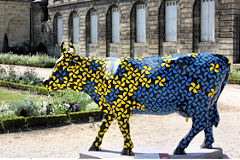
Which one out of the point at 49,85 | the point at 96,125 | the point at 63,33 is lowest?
the point at 96,125

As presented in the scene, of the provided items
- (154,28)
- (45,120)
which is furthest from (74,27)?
(45,120)

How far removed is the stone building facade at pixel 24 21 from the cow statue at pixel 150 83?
1158 inches

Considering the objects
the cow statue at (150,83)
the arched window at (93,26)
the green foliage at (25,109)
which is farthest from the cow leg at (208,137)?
the arched window at (93,26)

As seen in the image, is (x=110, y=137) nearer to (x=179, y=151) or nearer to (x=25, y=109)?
(x=179, y=151)

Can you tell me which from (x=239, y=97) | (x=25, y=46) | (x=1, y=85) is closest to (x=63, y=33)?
(x=25, y=46)

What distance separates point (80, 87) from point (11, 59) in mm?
22186

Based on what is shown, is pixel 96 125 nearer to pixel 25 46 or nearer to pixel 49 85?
pixel 49 85

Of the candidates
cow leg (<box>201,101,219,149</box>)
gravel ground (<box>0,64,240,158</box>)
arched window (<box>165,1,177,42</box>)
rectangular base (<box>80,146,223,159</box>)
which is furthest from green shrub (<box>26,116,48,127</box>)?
arched window (<box>165,1,177,42</box>)

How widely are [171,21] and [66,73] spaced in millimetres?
17927

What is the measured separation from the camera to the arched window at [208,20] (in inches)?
799

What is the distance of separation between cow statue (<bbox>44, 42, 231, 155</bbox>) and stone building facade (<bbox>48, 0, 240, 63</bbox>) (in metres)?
14.5

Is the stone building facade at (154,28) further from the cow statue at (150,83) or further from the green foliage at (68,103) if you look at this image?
the cow statue at (150,83)

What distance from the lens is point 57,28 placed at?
108 feet

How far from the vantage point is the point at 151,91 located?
537 cm
